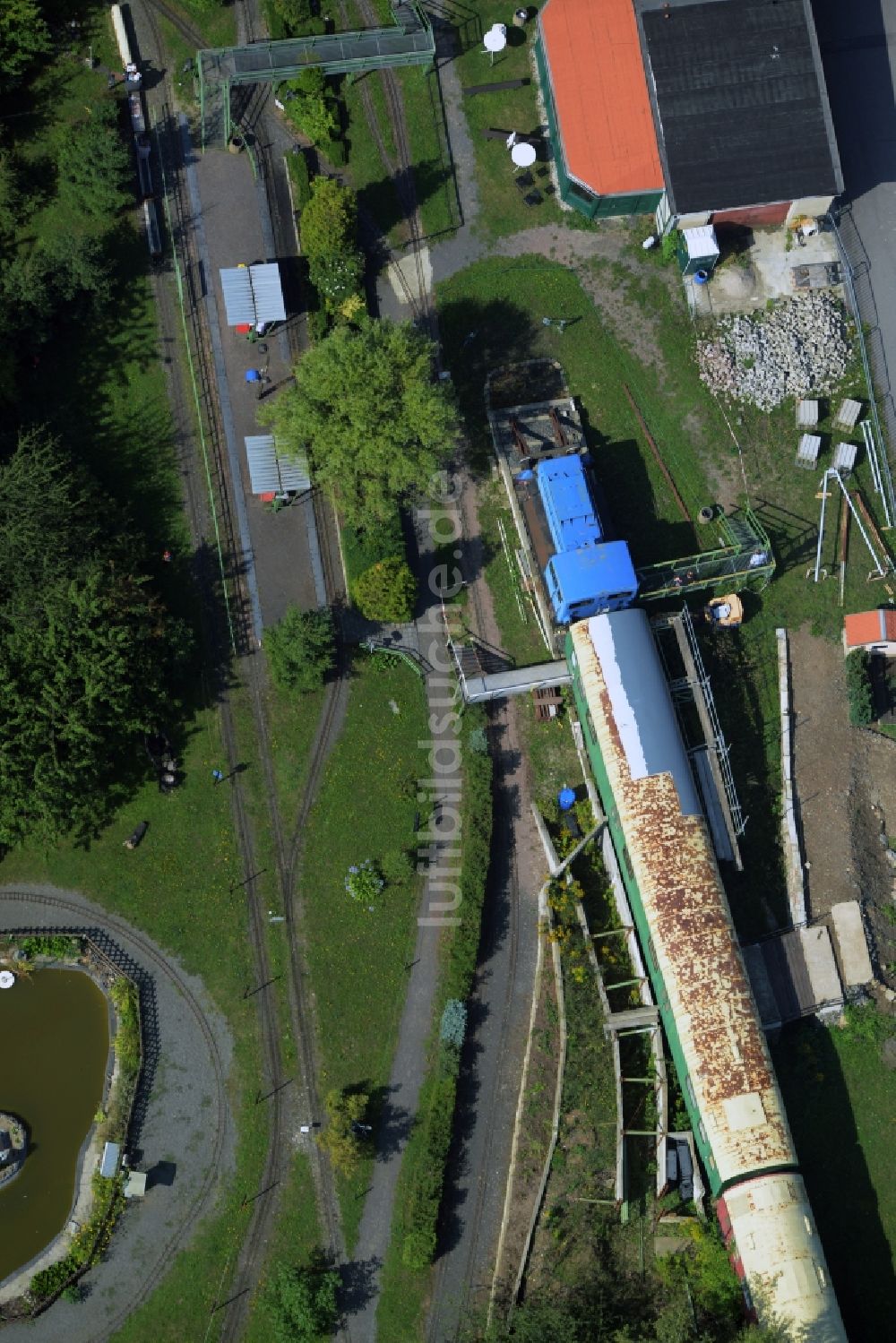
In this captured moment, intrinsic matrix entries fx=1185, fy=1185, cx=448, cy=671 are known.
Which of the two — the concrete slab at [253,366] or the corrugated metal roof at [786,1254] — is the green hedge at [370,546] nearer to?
the concrete slab at [253,366]

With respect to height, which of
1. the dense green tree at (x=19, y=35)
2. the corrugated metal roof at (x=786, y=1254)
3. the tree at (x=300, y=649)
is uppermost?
the dense green tree at (x=19, y=35)

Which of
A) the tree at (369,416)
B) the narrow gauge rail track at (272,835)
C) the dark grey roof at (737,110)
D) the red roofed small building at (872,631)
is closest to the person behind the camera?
the narrow gauge rail track at (272,835)

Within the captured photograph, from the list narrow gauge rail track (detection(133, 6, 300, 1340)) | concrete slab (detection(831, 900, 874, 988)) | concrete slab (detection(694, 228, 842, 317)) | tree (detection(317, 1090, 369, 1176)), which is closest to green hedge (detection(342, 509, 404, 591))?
narrow gauge rail track (detection(133, 6, 300, 1340))

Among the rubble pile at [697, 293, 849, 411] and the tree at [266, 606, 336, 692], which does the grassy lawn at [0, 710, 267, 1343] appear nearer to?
the tree at [266, 606, 336, 692]

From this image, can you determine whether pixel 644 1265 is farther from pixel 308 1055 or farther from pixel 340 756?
pixel 340 756

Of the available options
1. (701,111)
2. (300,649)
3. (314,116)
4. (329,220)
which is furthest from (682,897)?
(314,116)

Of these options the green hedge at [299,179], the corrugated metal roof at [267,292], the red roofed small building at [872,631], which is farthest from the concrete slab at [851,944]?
the green hedge at [299,179]
